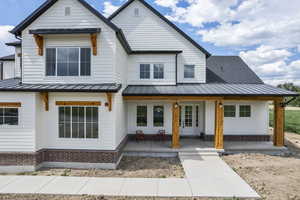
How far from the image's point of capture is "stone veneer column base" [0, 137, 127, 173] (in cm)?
887

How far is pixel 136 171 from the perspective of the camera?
29.2ft

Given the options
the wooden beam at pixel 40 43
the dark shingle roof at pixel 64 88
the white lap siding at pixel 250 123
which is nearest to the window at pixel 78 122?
the dark shingle roof at pixel 64 88

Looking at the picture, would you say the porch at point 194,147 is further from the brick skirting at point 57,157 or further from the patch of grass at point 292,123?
the patch of grass at point 292,123

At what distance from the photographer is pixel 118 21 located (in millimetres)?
14141

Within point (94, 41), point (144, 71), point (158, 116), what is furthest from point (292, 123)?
point (94, 41)

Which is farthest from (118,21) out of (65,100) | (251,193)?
(251,193)

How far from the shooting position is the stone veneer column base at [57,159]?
29.1ft

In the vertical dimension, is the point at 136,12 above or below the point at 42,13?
above

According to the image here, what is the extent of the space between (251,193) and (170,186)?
2.72 meters

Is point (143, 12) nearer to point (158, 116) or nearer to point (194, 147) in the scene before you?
point (158, 116)

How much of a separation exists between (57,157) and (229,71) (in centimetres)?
1341

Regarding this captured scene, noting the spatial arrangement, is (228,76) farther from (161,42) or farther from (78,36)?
(78,36)

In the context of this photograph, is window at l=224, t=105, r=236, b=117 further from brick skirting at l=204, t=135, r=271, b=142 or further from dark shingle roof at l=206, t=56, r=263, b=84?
dark shingle roof at l=206, t=56, r=263, b=84

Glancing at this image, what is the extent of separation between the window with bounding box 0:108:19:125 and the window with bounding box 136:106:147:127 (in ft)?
23.7
